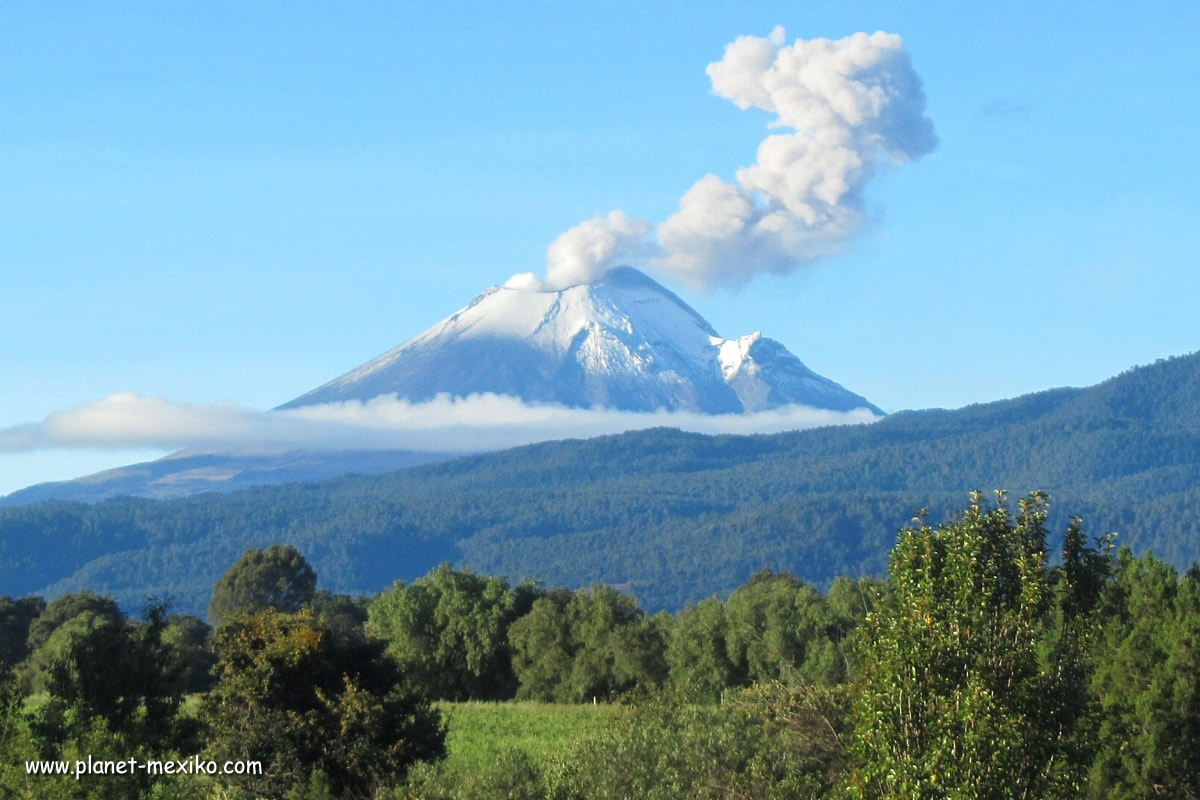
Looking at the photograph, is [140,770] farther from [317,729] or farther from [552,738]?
[552,738]

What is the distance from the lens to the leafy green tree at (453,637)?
279ft

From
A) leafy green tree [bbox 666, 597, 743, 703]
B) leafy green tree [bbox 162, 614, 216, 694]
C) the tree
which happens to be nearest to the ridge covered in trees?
leafy green tree [bbox 162, 614, 216, 694]

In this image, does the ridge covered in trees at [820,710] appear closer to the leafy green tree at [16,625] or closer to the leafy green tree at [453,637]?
the leafy green tree at [453,637]

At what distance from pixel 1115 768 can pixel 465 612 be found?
4980cm

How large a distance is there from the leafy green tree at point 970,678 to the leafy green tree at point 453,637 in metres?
59.7

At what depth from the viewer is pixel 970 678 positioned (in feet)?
83.2

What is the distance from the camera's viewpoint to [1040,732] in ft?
85.3

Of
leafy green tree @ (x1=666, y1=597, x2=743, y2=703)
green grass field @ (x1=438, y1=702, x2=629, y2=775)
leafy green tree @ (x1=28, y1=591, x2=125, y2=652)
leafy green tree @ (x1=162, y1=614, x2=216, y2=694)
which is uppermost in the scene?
leafy green tree @ (x1=28, y1=591, x2=125, y2=652)

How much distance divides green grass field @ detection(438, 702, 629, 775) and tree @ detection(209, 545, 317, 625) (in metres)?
59.2

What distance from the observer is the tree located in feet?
393

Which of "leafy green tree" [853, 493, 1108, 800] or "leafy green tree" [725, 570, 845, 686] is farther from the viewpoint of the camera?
"leafy green tree" [725, 570, 845, 686]

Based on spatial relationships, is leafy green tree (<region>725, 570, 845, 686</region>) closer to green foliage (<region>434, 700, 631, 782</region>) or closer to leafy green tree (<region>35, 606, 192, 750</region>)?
green foliage (<region>434, 700, 631, 782</region>)

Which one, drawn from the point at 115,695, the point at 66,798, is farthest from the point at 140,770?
the point at 115,695

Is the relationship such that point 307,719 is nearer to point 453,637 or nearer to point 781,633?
point 453,637
